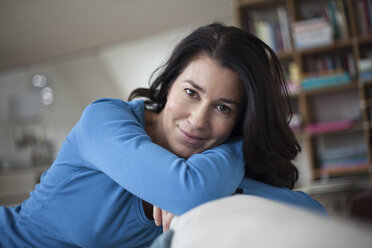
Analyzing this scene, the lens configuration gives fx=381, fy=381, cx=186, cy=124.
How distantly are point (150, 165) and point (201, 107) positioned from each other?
33 cm

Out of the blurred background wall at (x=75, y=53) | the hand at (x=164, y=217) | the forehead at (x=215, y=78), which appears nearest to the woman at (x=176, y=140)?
the forehead at (x=215, y=78)

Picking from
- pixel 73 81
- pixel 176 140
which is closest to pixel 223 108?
pixel 176 140

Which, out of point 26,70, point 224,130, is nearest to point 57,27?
point 26,70

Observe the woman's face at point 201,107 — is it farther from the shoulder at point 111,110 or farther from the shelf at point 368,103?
the shelf at point 368,103

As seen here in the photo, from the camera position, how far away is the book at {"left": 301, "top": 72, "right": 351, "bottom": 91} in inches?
132

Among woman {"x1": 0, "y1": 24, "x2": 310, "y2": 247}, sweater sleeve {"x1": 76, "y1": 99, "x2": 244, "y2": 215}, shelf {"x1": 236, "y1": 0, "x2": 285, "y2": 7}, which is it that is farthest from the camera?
shelf {"x1": 236, "y1": 0, "x2": 285, "y2": 7}

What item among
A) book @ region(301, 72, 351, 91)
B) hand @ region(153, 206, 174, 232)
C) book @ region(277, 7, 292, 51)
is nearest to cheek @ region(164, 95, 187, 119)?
hand @ region(153, 206, 174, 232)

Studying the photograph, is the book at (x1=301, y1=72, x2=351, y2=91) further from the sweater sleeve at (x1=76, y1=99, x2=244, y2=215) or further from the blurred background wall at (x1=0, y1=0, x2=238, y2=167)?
the sweater sleeve at (x1=76, y1=99, x2=244, y2=215)

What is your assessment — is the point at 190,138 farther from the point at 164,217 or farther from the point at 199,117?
the point at 164,217

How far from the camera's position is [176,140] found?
115 centimetres

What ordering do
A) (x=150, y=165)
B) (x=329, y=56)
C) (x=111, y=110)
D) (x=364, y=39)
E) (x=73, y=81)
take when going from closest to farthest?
(x=150, y=165) < (x=111, y=110) < (x=364, y=39) < (x=329, y=56) < (x=73, y=81)

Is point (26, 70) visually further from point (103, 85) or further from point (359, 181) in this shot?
point (359, 181)

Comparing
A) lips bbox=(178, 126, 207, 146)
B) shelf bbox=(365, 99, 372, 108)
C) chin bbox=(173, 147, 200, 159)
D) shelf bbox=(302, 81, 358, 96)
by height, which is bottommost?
shelf bbox=(365, 99, 372, 108)

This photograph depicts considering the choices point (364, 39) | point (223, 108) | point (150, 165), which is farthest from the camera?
point (364, 39)
